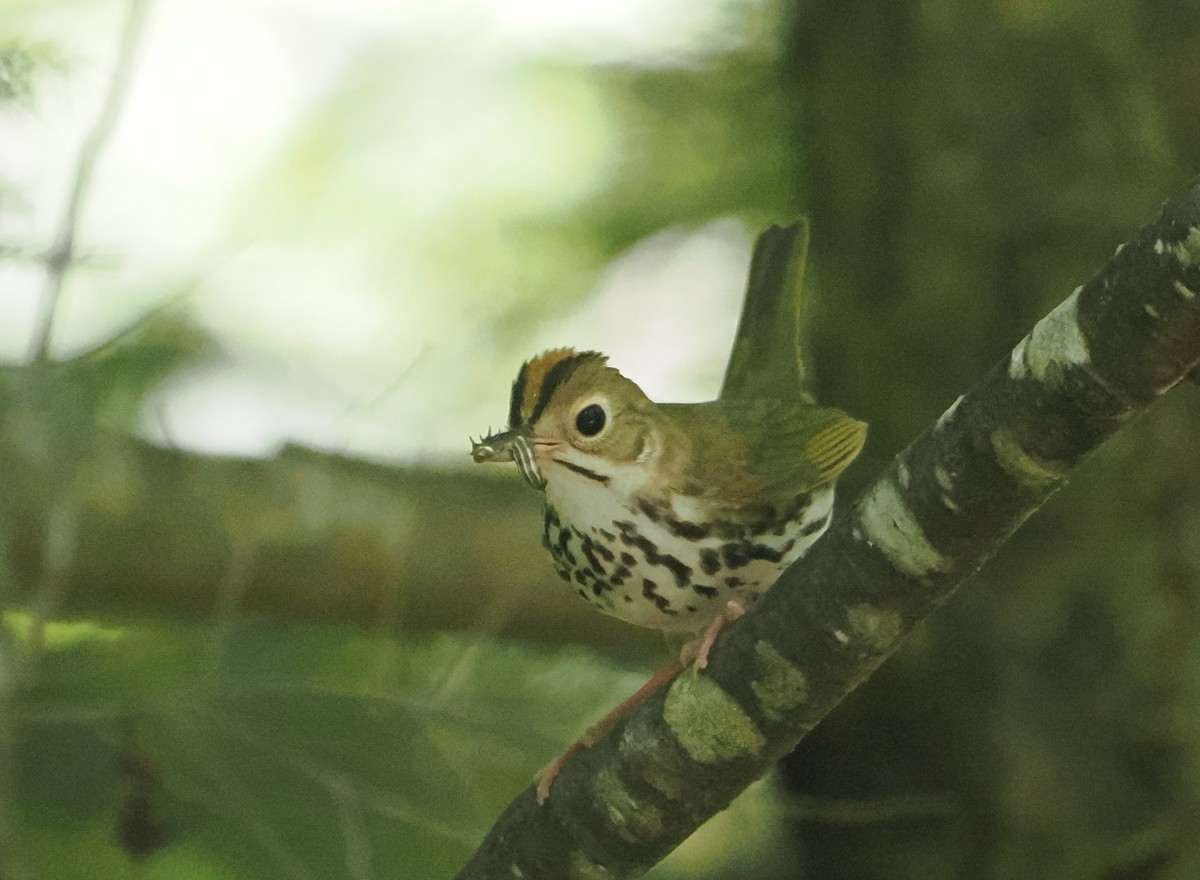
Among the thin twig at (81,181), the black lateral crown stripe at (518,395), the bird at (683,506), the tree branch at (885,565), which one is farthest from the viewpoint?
the thin twig at (81,181)

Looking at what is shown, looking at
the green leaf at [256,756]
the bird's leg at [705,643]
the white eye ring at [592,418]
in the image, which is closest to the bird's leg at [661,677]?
the bird's leg at [705,643]

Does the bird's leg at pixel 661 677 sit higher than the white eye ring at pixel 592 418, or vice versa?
the white eye ring at pixel 592 418

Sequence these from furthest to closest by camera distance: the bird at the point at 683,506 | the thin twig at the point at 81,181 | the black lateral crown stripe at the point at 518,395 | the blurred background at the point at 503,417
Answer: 1. the blurred background at the point at 503,417
2. the thin twig at the point at 81,181
3. the bird at the point at 683,506
4. the black lateral crown stripe at the point at 518,395

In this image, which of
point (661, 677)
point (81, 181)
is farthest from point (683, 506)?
point (81, 181)

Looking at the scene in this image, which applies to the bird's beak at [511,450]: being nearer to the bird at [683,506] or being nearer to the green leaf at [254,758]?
the bird at [683,506]

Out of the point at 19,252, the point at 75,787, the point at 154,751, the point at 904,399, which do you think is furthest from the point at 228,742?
the point at 904,399

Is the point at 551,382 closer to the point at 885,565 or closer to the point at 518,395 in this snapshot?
the point at 518,395

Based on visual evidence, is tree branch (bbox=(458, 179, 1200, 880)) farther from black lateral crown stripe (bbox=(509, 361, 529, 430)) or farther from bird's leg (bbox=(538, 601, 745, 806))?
black lateral crown stripe (bbox=(509, 361, 529, 430))
